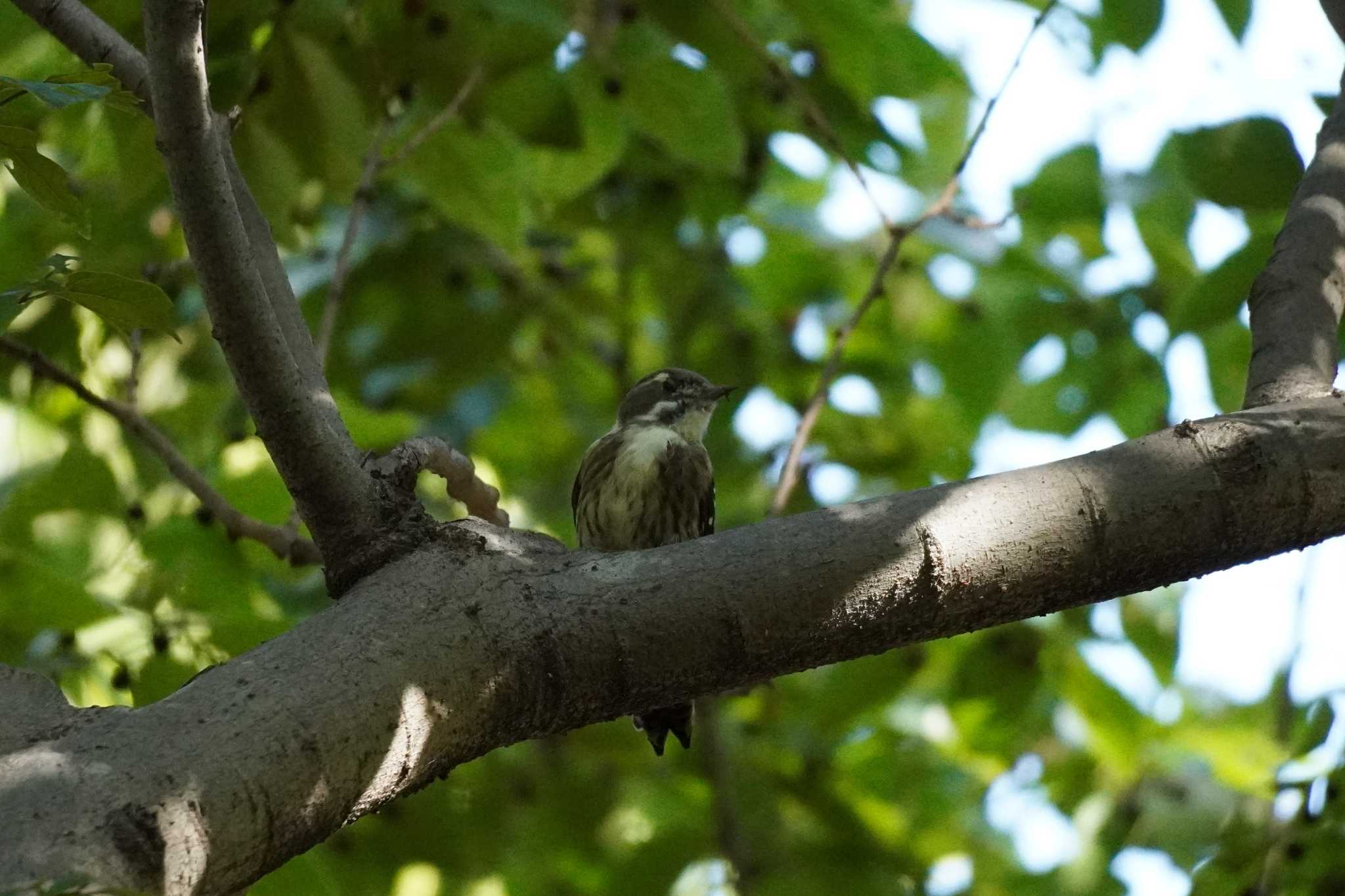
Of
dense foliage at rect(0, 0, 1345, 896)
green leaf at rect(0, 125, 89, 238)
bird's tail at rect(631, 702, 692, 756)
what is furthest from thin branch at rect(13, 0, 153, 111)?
bird's tail at rect(631, 702, 692, 756)

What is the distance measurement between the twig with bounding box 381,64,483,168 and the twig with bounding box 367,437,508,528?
1075 millimetres

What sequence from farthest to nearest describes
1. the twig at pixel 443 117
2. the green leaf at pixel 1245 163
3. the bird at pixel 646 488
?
1. the bird at pixel 646 488
2. the twig at pixel 443 117
3. the green leaf at pixel 1245 163

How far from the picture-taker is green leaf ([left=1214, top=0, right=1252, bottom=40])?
3436 millimetres

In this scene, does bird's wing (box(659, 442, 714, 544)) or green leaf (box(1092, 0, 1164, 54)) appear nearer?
green leaf (box(1092, 0, 1164, 54))

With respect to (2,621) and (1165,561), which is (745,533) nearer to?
(1165,561)

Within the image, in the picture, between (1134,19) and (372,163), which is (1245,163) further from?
(372,163)

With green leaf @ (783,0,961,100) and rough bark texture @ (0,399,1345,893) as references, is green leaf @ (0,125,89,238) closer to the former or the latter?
rough bark texture @ (0,399,1345,893)

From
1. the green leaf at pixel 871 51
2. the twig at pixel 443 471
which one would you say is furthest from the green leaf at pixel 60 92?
the green leaf at pixel 871 51

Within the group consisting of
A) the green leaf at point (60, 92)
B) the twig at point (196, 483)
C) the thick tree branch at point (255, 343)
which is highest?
the twig at point (196, 483)

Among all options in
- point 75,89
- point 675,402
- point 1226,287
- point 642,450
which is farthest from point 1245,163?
point 75,89

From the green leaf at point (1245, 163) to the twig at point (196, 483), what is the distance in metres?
2.29

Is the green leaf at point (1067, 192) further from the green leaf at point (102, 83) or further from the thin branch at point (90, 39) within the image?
the green leaf at point (102, 83)

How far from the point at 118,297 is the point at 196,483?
1263 mm

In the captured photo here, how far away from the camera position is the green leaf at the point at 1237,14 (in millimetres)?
3436
